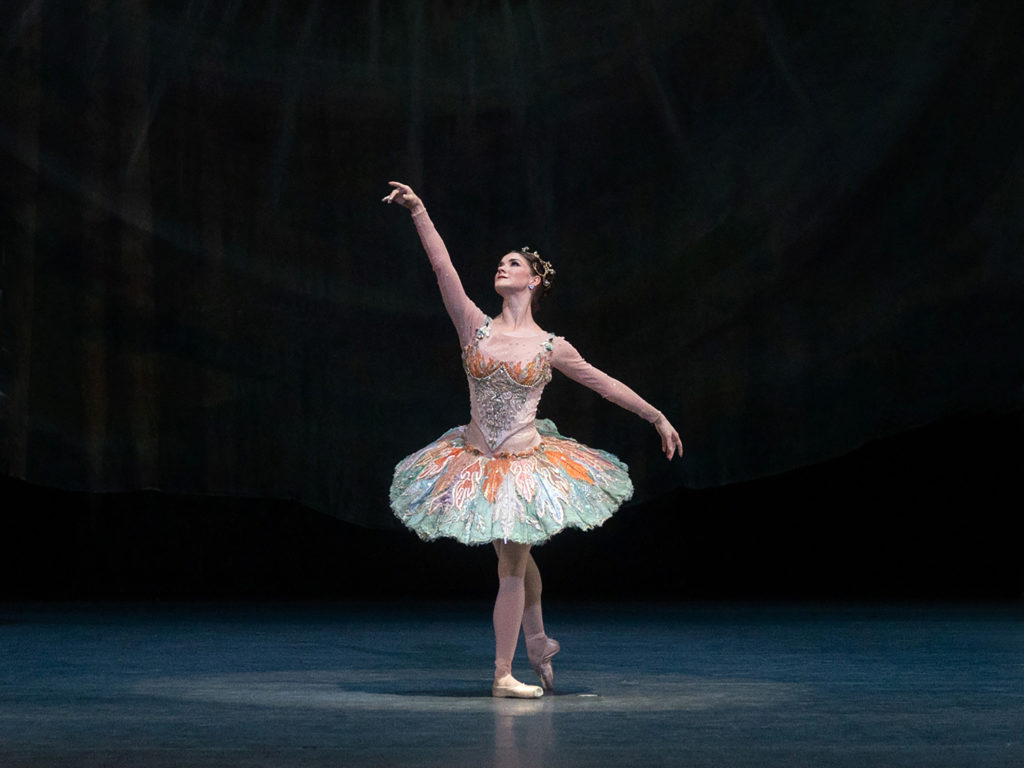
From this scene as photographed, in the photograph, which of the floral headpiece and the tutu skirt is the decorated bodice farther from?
the floral headpiece

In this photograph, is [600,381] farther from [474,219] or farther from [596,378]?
[474,219]

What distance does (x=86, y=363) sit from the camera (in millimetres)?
5617

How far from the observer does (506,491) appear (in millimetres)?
3570

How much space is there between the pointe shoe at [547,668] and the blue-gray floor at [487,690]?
7 cm

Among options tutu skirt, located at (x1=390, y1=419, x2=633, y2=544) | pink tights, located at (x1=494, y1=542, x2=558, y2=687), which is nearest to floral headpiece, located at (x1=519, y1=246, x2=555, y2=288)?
tutu skirt, located at (x1=390, y1=419, x2=633, y2=544)

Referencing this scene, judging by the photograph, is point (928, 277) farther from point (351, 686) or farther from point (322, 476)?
point (351, 686)

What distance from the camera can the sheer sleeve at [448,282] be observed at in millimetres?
3711

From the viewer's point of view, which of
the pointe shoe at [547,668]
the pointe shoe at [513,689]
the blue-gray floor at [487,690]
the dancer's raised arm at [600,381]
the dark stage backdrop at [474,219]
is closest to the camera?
the blue-gray floor at [487,690]

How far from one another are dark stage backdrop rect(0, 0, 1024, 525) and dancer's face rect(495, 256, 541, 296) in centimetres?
192

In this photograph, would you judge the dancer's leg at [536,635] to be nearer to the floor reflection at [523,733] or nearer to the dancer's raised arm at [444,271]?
the floor reflection at [523,733]

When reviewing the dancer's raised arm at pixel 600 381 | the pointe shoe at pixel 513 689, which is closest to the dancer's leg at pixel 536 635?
the pointe shoe at pixel 513 689

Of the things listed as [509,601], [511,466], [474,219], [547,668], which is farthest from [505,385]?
[474,219]

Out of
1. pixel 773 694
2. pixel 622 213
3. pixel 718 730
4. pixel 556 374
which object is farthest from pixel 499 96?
Answer: pixel 718 730

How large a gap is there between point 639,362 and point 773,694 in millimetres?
2374
